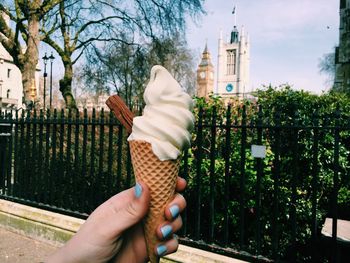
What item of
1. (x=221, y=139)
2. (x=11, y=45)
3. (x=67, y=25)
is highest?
(x=67, y=25)

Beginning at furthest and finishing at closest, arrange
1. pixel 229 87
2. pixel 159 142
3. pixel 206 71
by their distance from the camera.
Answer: pixel 229 87, pixel 206 71, pixel 159 142

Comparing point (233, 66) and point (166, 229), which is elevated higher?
point (233, 66)

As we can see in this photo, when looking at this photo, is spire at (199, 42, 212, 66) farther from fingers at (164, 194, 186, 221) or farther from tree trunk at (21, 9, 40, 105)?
fingers at (164, 194, 186, 221)

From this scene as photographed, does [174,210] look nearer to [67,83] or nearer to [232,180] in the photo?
[232,180]

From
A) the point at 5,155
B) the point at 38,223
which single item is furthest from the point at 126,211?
the point at 5,155

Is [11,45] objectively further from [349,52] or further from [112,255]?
[349,52]

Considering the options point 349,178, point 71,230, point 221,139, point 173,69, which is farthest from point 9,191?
point 173,69
